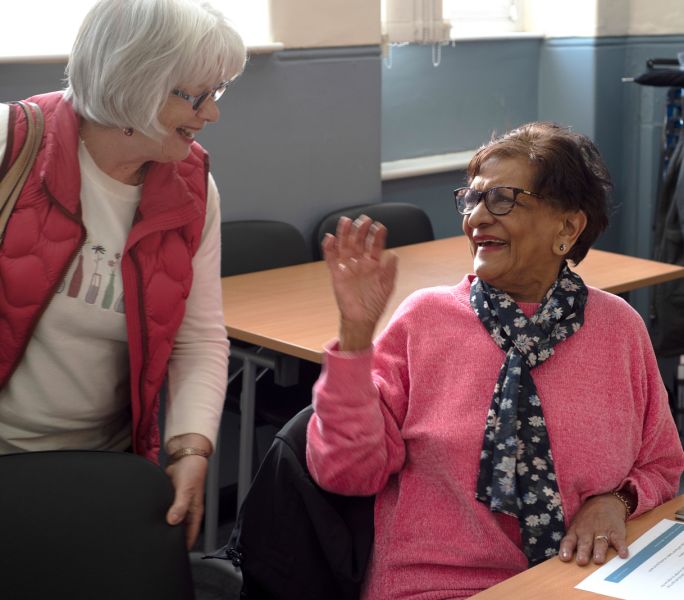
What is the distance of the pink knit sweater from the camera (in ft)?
5.28

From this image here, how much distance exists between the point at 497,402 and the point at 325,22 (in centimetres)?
235

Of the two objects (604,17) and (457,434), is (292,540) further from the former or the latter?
(604,17)

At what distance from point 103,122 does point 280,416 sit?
1.34 meters

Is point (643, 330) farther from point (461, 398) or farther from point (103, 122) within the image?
point (103, 122)

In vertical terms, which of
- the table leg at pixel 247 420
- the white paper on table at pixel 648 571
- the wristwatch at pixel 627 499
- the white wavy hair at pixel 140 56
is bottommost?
the table leg at pixel 247 420

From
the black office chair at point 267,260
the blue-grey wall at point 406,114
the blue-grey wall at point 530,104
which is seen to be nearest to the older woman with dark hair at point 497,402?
the black office chair at point 267,260

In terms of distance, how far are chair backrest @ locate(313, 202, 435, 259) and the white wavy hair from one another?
2.01 meters

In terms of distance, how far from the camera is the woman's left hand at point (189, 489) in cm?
Result: 155

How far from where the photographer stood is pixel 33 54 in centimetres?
294

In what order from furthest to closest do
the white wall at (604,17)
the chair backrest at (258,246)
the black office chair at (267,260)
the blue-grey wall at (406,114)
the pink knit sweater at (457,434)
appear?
the white wall at (604,17) → the blue-grey wall at (406,114) → the chair backrest at (258,246) → the black office chair at (267,260) → the pink knit sweater at (457,434)

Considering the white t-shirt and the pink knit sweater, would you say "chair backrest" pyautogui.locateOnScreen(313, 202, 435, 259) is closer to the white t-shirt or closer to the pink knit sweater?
the white t-shirt

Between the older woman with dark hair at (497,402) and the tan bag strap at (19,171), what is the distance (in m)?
0.52

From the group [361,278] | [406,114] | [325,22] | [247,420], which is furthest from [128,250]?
[406,114]

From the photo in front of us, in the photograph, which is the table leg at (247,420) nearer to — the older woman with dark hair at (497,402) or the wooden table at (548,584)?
the older woman with dark hair at (497,402)
